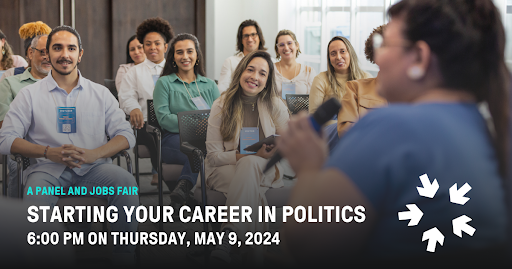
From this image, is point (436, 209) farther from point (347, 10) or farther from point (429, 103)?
point (347, 10)

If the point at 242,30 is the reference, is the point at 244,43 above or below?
below

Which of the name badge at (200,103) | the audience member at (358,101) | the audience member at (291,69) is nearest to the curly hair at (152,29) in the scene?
the audience member at (291,69)

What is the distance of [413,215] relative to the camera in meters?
0.66

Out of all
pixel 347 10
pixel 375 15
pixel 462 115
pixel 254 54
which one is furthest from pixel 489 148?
pixel 347 10

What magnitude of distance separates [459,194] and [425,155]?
8 cm

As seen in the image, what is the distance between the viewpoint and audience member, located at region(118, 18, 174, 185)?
3.54m

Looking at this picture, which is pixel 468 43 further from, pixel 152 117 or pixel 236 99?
pixel 152 117

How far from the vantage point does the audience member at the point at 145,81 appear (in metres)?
3.54

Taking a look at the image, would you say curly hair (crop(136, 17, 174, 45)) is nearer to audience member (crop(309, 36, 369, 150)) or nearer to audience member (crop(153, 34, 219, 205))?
audience member (crop(153, 34, 219, 205))

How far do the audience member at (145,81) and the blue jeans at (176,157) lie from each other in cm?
26

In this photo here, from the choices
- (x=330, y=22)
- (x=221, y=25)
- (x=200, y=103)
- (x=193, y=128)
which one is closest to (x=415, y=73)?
(x=193, y=128)

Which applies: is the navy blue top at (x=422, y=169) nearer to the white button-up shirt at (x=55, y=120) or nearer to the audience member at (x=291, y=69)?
the white button-up shirt at (x=55, y=120)

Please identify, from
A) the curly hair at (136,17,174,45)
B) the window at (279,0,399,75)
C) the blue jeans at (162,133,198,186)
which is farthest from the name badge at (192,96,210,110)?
the window at (279,0,399,75)

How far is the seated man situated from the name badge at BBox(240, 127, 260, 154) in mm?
634
